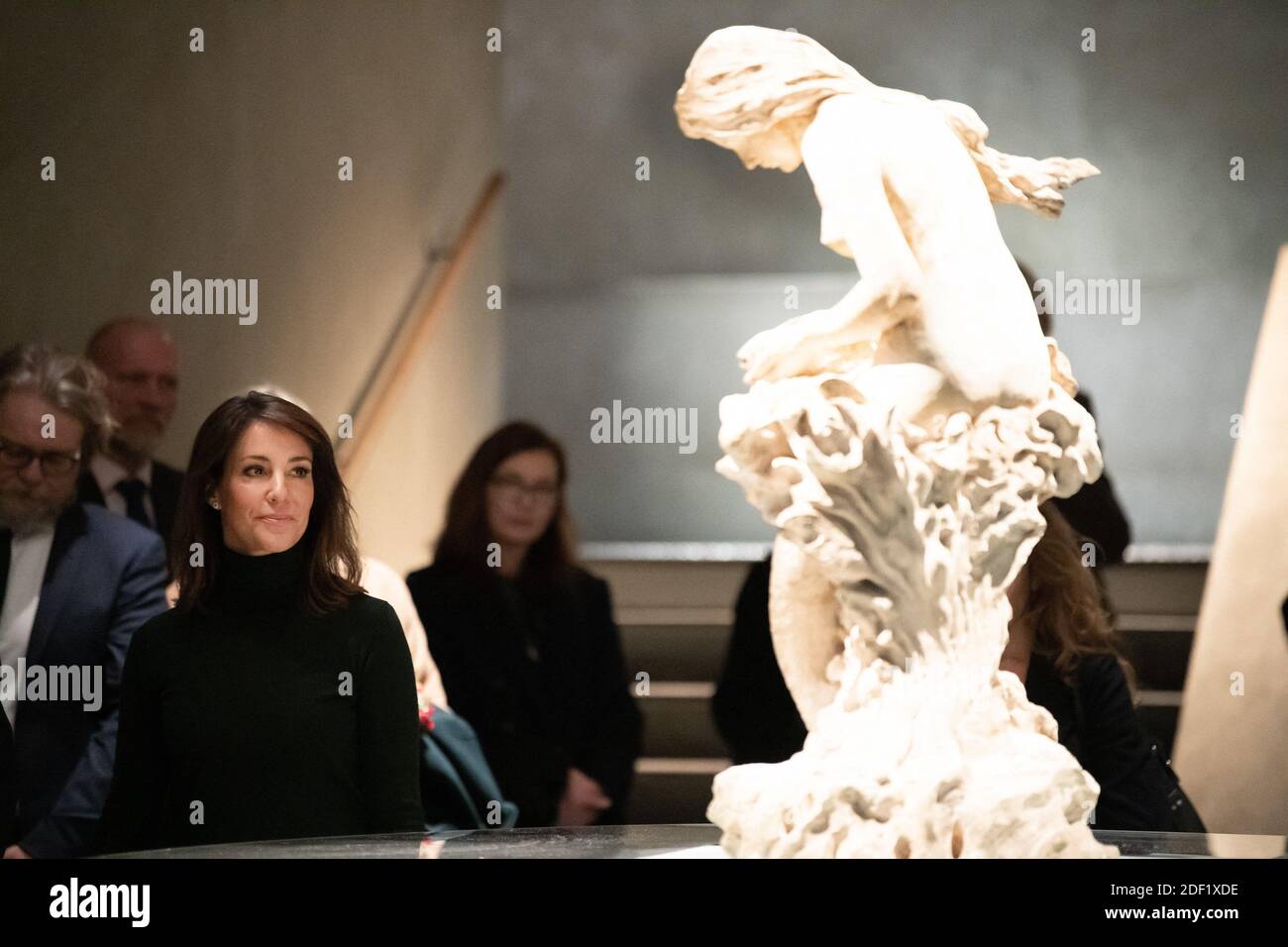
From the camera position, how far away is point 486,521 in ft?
14.9

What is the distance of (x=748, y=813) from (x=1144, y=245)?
147 inches

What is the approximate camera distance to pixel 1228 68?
19.5 feet

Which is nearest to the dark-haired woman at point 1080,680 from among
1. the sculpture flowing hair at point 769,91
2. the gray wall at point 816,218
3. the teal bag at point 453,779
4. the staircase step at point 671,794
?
the sculpture flowing hair at point 769,91

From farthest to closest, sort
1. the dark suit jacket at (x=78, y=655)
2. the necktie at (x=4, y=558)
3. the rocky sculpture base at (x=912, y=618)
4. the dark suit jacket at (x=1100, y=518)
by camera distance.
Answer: the dark suit jacket at (x=1100, y=518) < the necktie at (x=4, y=558) < the dark suit jacket at (x=78, y=655) < the rocky sculpture base at (x=912, y=618)

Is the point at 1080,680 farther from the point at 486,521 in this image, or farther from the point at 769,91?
the point at 486,521

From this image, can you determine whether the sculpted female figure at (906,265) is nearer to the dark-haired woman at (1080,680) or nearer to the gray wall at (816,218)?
the dark-haired woman at (1080,680)

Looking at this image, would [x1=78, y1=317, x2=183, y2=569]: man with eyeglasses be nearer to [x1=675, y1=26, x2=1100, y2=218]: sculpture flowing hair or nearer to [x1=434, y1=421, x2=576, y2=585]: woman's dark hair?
[x1=434, y1=421, x2=576, y2=585]: woman's dark hair

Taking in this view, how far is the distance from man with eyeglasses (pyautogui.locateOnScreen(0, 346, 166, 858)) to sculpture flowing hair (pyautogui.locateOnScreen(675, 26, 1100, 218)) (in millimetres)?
1551

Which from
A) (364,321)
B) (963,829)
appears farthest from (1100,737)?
(364,321)

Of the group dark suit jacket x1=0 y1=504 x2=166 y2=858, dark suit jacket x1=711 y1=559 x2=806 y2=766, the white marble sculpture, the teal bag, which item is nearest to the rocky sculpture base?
the white marble sculpture

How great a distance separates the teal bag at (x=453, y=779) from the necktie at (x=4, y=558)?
1027mm

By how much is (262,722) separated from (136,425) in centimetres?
158

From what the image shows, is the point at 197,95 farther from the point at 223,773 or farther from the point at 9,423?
the point at 223,773

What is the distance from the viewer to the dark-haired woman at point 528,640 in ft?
14.8
